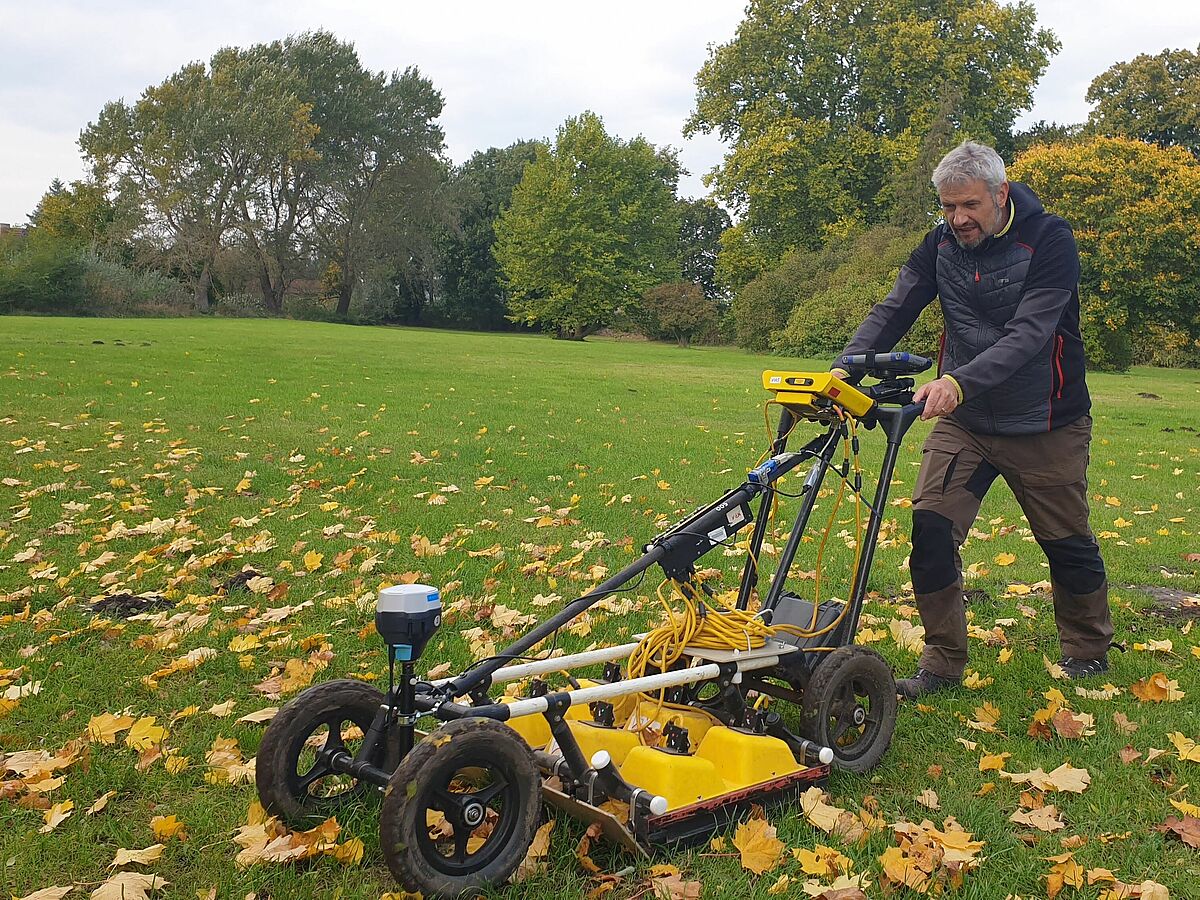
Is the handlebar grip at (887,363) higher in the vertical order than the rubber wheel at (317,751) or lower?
higher

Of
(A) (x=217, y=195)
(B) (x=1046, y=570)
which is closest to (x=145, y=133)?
(A) (x=217, y=195)

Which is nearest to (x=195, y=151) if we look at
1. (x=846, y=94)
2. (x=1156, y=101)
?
(x=846, y=94)

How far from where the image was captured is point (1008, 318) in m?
4.29

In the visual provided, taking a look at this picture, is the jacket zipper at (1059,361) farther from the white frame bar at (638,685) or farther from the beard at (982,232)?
the white frame bar at (638,685)

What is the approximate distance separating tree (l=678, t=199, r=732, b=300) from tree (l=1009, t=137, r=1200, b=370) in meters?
34.0

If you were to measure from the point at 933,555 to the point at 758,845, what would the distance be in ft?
6.06

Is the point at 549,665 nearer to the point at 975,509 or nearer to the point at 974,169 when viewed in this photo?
the point at 975,509

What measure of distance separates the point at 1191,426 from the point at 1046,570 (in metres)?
9.94

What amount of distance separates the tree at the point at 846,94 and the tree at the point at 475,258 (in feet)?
63.5

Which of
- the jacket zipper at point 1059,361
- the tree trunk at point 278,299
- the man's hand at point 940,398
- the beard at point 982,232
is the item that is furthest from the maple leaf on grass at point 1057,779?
the tree trunk at point 278,299

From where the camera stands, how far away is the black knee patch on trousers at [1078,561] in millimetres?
4566

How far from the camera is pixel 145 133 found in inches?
1991

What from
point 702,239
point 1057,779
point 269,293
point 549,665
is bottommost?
point 1057,779

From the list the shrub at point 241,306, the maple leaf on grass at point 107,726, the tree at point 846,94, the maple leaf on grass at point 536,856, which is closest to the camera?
the maple leaf on grass at point 536,856
